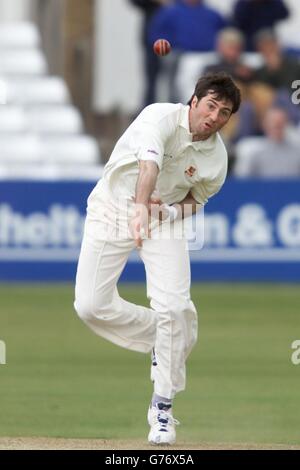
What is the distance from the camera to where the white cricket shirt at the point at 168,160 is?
8.61 m

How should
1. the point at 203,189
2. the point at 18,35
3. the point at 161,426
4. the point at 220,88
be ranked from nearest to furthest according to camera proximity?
the point at 220,88 → the point at 161,426 → the point at 203,189 → the point at 18,35

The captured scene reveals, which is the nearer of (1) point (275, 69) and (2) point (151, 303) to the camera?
(2) point (151, 303)

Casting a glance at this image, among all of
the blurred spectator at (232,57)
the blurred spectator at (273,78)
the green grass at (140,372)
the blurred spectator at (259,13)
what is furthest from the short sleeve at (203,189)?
the blurred spectator at (259,13)

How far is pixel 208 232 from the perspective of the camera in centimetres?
1702

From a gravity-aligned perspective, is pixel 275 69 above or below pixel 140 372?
above

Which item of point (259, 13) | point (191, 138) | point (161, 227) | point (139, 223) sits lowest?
point (139, 223)

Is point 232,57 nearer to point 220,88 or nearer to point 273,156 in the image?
point 273,156

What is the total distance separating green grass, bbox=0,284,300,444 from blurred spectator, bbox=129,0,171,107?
9.17 ft

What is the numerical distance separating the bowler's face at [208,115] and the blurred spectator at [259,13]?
34.0ft

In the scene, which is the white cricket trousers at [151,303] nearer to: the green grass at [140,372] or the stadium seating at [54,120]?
the green grass at [140,372]

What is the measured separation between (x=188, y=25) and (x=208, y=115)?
32.7 ft

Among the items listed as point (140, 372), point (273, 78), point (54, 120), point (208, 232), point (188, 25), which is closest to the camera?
point (140, 372)

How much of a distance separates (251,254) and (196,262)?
23.3 inches

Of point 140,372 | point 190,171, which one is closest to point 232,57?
point 140,372
